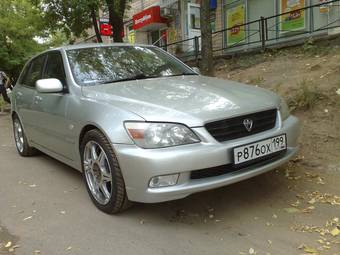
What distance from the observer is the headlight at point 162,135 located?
3.46 meters

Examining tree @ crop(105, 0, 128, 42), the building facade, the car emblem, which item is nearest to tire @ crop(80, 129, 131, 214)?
the car emblem

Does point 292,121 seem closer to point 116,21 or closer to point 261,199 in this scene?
point 261,199

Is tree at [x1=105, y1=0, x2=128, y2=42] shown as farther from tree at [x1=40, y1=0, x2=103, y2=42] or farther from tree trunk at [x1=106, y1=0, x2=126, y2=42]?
tree at [x1=40, y1=0, x2=103, y2=42]

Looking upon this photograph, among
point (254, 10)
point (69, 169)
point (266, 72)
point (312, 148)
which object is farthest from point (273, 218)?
point (254, 10)

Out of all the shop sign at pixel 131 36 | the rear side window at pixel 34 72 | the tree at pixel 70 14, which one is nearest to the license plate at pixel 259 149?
the rear side window at pixel 34 72

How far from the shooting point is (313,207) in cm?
397

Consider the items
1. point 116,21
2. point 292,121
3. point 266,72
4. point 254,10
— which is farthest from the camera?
point 254,10

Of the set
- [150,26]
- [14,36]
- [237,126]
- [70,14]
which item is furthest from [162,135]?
[14,36]

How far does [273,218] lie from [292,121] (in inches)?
39.7

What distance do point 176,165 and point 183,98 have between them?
2.40 ft

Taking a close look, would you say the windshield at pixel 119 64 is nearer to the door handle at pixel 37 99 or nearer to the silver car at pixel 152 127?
the silver car at pixel 152 127

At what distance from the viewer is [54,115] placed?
4.88m

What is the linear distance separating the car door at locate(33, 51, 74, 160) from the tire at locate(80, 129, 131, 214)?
39 centimetres

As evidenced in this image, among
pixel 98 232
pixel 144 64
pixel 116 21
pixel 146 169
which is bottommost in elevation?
pixel 98 232
